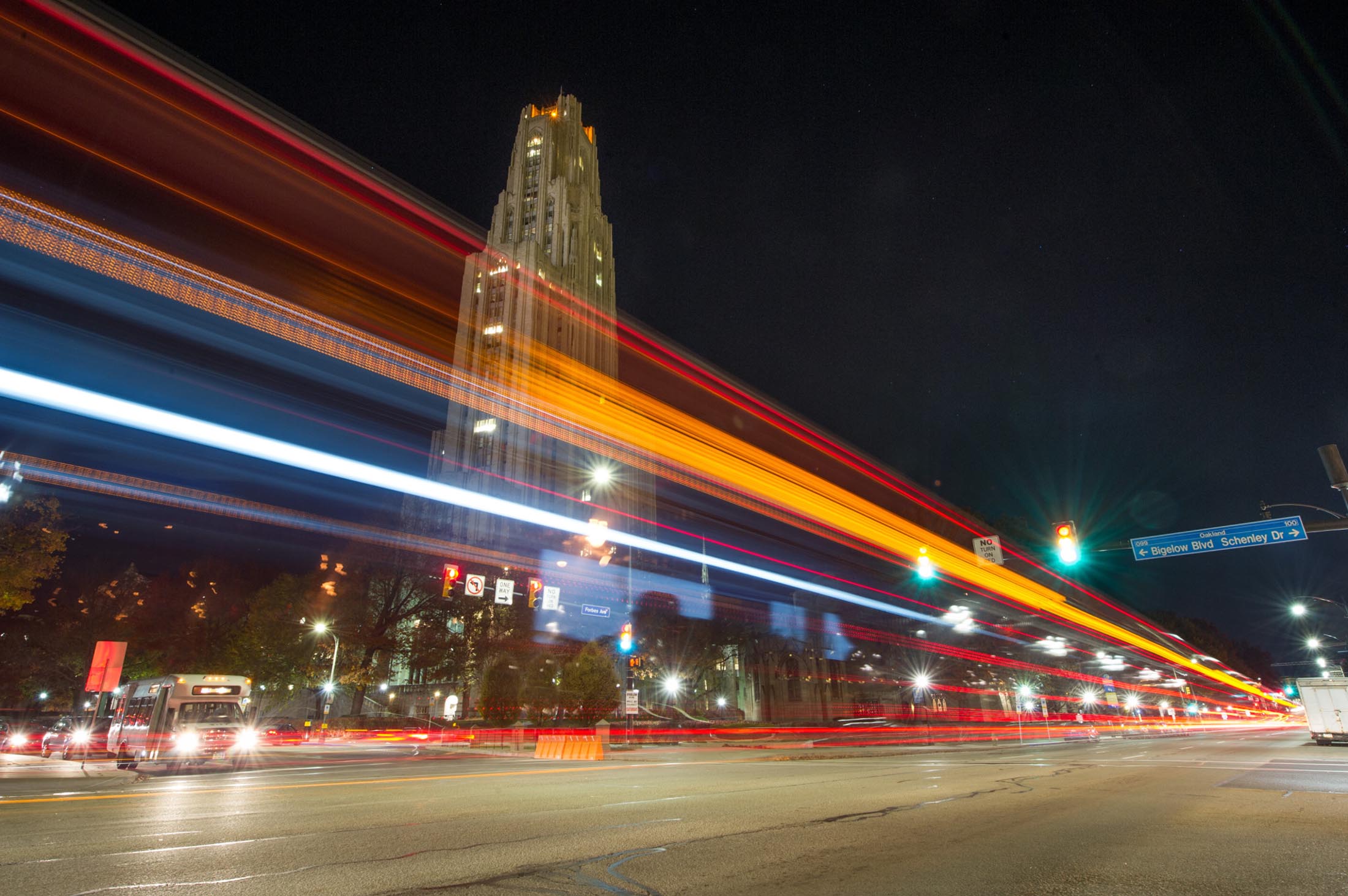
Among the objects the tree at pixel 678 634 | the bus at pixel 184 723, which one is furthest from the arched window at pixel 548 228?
the bus at pixel 184 723

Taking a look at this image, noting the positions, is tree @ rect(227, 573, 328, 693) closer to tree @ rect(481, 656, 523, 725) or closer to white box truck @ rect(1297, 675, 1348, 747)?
tree @ rect(481, 656, 523, 725)

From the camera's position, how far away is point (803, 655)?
208ft

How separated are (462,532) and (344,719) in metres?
20.6

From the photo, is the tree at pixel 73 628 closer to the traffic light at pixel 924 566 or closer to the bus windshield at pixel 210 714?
the bus windshield at pixel 210 714

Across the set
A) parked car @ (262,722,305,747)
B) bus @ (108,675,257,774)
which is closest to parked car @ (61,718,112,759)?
bus @ (108,675,257,774)

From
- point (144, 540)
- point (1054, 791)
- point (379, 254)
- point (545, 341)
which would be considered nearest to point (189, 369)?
point (379, 254)

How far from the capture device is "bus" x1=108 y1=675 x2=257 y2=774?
21359 millimetres

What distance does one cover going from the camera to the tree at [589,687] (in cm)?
4922

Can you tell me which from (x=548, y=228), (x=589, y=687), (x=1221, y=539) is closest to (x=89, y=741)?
(x=589, y=687)

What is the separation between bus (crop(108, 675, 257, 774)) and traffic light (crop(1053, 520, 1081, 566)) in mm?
26216

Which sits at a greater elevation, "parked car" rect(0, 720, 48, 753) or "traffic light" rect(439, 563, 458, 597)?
"traffic light" rect(439, 563, 458, 597)

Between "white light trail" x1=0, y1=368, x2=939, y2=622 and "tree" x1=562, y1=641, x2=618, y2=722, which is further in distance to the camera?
"tree" x1=562, y1=641, x2=618, y2=722

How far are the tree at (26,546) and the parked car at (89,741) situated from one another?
5882 millimetres

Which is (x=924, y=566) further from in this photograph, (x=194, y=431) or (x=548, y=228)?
(x=548, y=228)
